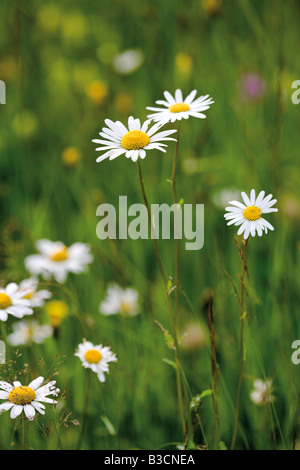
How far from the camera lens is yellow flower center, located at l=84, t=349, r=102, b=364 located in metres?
0.75

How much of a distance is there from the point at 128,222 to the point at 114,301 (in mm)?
319

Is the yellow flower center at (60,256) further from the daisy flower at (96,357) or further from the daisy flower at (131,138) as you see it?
the daisy flower at (131,138)

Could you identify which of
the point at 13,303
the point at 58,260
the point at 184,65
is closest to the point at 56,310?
the point at 58,260

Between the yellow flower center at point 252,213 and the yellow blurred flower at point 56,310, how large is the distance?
514mm

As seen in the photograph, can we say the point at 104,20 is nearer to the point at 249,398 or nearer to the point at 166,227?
the point at 166,227

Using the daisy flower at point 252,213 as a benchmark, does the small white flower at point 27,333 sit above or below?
below

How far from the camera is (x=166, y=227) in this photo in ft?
4.35

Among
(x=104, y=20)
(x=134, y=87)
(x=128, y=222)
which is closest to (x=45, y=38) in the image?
(x=104, y=20)

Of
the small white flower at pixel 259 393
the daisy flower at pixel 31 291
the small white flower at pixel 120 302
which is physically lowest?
the small white flower at pixel 259 393

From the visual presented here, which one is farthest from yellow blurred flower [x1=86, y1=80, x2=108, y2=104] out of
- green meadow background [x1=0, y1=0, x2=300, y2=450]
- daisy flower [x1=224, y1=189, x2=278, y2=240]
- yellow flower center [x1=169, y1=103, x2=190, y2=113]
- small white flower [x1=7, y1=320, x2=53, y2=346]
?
daisy flower [x1=224, y1=189, x2=278, y2=240]

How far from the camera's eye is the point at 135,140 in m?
0.62

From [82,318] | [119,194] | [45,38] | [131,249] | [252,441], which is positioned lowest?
[252,441]

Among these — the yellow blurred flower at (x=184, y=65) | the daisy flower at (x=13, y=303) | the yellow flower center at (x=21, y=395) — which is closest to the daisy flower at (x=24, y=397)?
the yellow flower center at (x=21, y=395)

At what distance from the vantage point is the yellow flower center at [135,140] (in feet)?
2.05
